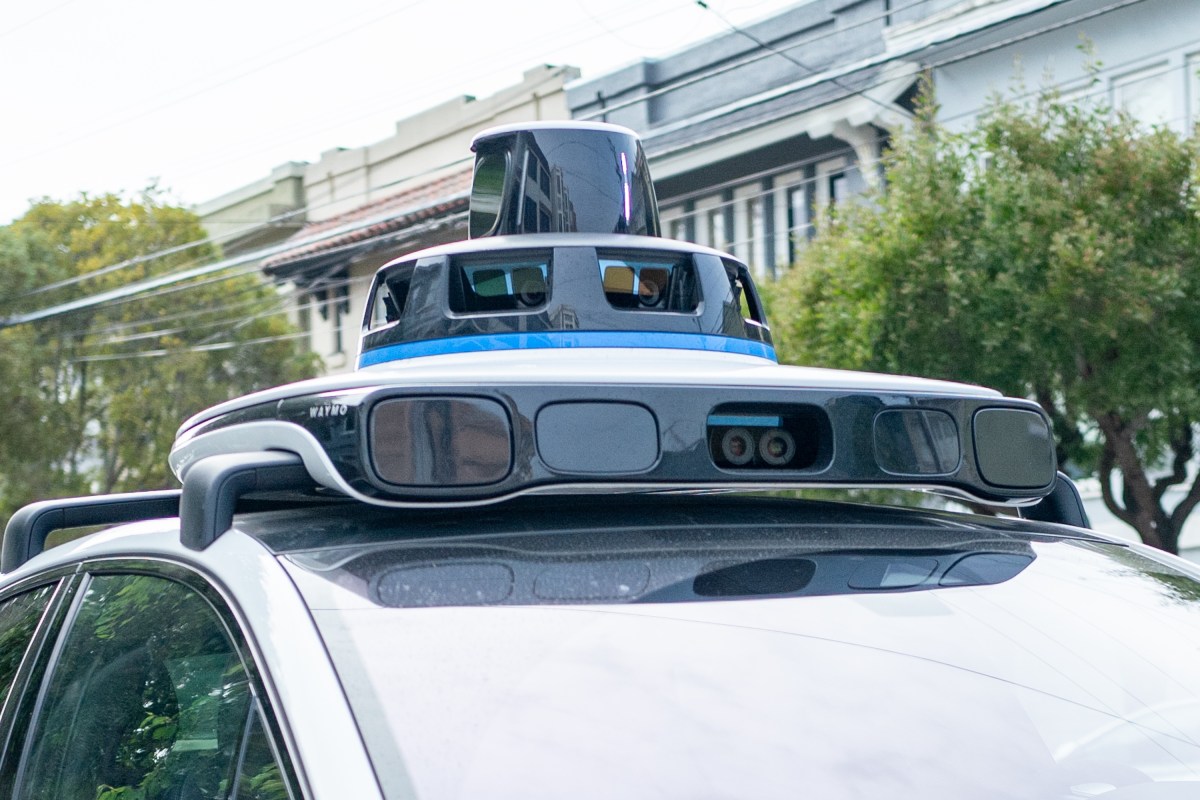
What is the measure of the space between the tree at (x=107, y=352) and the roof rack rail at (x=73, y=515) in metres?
26.0

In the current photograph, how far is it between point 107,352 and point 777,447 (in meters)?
29.1

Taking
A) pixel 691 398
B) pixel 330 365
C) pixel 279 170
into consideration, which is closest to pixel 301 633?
pixel 691 398

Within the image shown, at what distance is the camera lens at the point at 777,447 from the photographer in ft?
6.37

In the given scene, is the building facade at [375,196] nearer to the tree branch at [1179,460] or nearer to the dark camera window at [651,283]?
the tree branch at [1179,460]

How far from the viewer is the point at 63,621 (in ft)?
7.33

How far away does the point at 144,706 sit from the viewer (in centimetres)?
201

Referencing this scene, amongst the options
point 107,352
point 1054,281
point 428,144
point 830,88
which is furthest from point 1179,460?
point 107,352

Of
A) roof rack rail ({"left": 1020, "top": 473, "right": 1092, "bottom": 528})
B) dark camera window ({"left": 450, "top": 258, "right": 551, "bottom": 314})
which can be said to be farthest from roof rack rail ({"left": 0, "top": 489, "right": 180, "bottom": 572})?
roof rack rail ({"left": 1020, "top": 473, "right": 1092, "bottom": 528})

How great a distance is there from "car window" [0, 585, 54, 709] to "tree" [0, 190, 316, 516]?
2592 centimetres

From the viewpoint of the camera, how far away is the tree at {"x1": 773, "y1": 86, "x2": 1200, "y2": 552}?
12.1 metres

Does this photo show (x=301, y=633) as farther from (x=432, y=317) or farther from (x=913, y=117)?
(x=913, y=117)

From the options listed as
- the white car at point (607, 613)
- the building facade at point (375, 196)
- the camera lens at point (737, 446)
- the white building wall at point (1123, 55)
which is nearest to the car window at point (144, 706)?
the white car at point (607, 613)

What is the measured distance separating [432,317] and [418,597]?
4.22 feet

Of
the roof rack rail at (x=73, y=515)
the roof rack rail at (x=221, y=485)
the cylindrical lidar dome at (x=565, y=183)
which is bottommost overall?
the roof rack rail at (x=73, y=515)
